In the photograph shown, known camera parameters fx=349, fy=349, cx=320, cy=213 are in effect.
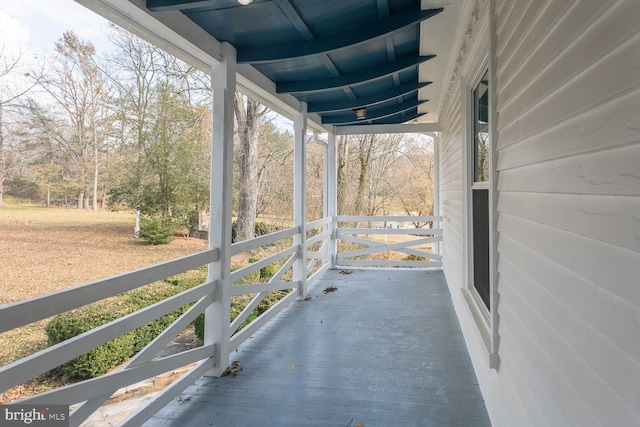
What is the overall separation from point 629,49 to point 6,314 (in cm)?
201

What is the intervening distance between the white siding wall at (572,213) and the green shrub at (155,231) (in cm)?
310

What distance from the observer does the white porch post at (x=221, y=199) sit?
2.61 m

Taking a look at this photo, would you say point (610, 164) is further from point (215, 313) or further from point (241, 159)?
point (241, 159)

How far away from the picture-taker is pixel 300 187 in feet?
14.8

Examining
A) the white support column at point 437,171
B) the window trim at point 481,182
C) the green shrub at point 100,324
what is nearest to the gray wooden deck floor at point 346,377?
the window trim at point 481,182

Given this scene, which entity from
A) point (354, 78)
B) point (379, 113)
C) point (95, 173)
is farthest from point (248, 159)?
point (95, 173)

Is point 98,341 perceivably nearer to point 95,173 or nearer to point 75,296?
point 75,296

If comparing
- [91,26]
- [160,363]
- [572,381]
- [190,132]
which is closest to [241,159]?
[190,132]

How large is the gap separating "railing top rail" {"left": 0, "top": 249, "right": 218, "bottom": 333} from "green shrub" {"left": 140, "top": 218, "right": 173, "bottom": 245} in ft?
4.52

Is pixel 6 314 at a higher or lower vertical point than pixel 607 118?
lower

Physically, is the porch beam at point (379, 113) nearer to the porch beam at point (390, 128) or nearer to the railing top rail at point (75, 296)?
the porch beam at point (390, 128)

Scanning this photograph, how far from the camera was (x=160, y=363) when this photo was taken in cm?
215

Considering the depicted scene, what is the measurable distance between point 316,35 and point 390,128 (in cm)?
366

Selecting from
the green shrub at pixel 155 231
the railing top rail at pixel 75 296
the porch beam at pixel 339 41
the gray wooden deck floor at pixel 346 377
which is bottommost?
the gray wooden deck floor at pixel 346 377
